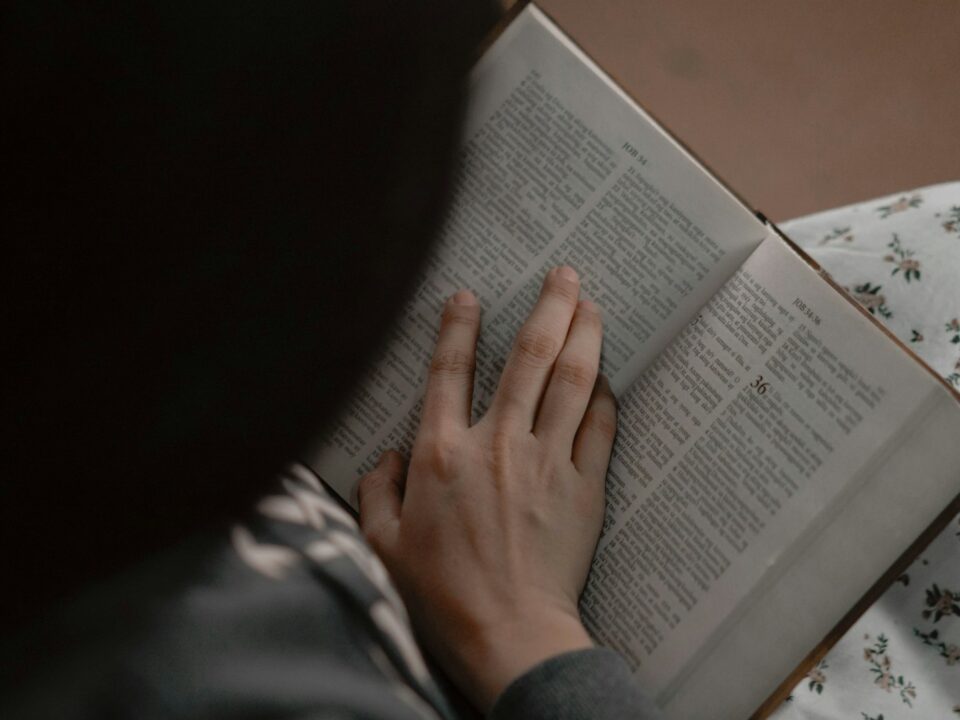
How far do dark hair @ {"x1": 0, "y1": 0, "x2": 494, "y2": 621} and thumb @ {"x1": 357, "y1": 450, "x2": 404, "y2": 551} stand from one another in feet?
0.99

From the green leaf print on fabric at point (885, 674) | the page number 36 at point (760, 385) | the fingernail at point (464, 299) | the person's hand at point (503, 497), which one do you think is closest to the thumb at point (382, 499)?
the person's hand at point (503, 497)

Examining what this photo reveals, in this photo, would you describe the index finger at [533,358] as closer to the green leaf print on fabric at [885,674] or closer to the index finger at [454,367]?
the index finger at [454,367]

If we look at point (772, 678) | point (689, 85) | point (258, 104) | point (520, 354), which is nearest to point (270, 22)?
point (258, 104)

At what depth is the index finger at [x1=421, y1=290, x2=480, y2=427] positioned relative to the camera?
1.74 ft

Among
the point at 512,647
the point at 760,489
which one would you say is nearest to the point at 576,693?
the point at 512,647

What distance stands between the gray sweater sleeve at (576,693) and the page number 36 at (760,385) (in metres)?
0.19

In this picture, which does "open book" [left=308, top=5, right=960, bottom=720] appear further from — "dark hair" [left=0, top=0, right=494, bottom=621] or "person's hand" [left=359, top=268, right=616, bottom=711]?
"dark hair" [left=0, top=0, right=494, bottom=621]

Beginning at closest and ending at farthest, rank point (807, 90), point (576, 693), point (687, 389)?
point (576, 693), point (687, 389), point (807, 90)

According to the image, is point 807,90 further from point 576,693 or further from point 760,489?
point 576,693

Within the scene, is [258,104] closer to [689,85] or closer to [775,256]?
[775,256]

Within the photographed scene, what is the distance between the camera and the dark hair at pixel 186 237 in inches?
7.2

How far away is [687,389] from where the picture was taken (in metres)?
0.52

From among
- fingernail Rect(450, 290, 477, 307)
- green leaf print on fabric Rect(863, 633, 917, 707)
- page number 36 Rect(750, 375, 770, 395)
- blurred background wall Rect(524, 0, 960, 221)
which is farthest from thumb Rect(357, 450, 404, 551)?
blurred background wall Rect(524, 0, 960, 221)

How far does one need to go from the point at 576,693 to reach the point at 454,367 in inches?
8.7
